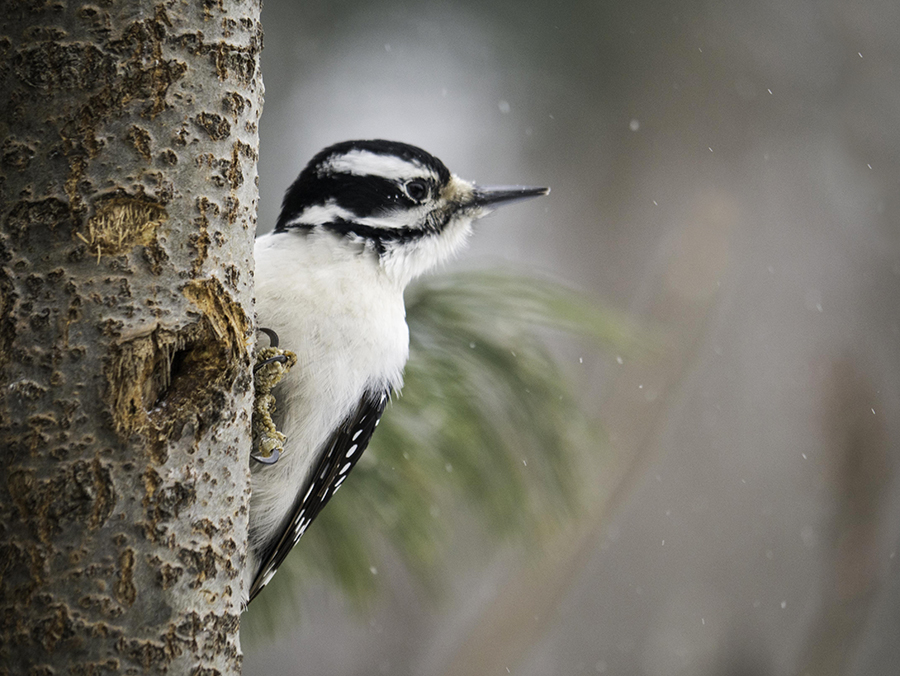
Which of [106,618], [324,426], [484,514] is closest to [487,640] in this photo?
[484,514]

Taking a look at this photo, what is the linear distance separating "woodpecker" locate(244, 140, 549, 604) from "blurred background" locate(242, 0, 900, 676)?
261cm

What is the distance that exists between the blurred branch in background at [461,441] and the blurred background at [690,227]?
2.07m

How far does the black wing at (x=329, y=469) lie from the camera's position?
5.98ft

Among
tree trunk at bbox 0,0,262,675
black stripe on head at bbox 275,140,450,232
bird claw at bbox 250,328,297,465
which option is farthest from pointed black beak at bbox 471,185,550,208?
tree trunk at bbox 0,0,262,675

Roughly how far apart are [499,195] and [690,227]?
2.49m

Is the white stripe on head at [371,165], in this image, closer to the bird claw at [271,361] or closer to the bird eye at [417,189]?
the bird eye at [417,189]

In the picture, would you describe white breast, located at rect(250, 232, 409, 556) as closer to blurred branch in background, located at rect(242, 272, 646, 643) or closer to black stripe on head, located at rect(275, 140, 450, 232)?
black stripe on head, located at rect(275, 140, 450, 232)

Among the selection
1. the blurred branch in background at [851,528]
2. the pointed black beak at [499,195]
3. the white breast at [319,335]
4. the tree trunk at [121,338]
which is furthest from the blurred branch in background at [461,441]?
the blurred branch in background at [851,528]

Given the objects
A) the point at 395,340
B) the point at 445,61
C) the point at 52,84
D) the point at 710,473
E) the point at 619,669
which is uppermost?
the point at 445,61

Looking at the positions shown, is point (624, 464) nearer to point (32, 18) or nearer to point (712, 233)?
point (712, 233)

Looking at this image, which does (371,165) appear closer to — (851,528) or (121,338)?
(121,338)

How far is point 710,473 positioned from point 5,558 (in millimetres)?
4618

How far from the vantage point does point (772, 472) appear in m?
5.07

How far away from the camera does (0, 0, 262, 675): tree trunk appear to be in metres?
0.97
